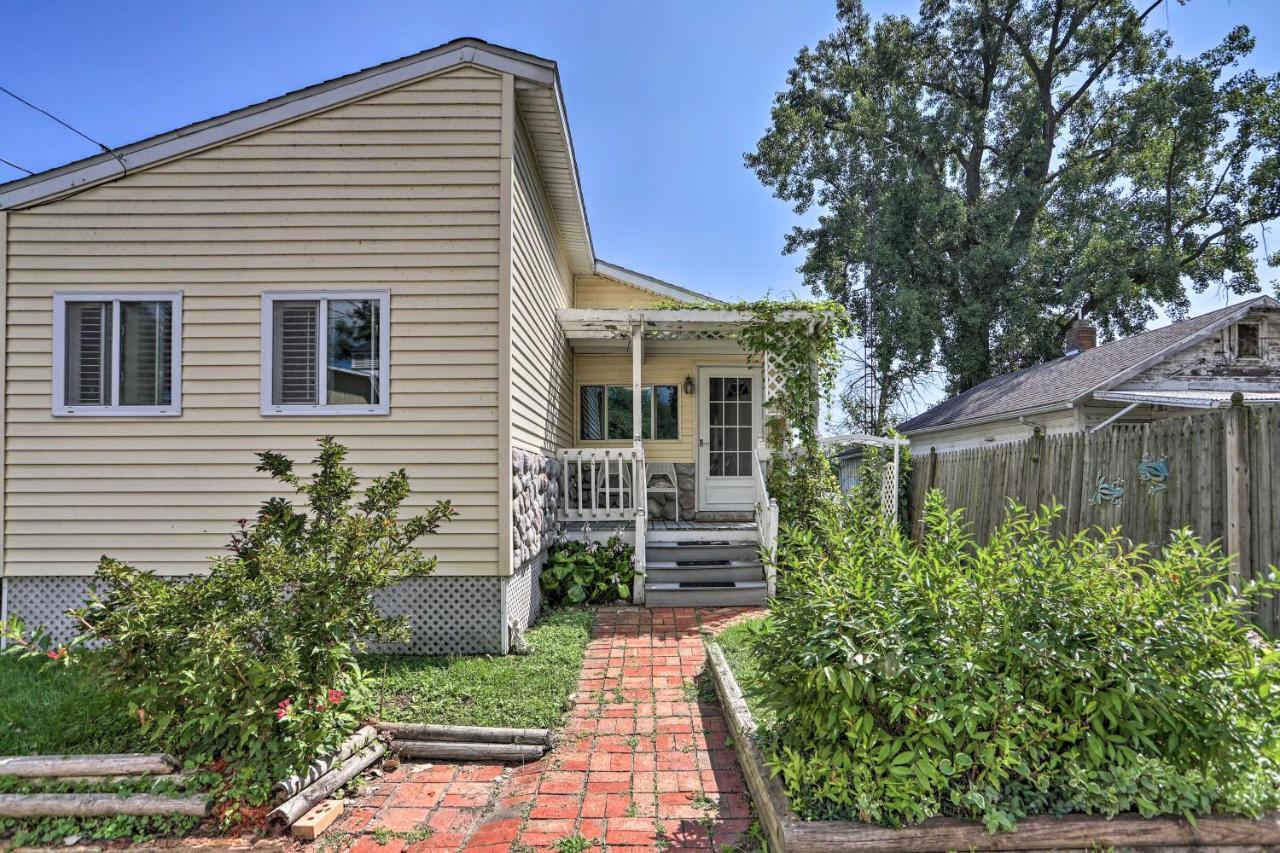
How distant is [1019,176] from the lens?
16.9 meters

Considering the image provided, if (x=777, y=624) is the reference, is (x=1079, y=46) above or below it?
above

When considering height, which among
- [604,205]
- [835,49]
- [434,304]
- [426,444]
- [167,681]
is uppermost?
[835,49]

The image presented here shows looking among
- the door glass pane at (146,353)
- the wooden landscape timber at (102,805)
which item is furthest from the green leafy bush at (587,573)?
the wooden landscape timber at (102,805)

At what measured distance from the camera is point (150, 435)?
557cm

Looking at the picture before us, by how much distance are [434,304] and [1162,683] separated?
5.14 metres

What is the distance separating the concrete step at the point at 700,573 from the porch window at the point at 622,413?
114 inches

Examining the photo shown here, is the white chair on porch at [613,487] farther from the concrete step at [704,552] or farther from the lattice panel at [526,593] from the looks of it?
the lattice panel at [526,593]

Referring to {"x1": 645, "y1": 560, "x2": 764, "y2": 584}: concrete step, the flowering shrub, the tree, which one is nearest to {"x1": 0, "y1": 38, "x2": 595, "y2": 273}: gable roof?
the flowering shrub

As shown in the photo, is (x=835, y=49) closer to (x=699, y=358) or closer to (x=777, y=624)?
(x=699, y=358)

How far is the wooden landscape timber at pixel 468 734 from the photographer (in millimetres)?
3639

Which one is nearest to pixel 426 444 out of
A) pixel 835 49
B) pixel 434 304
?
pixel 434 304

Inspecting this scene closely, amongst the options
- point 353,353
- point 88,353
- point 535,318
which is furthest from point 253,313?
point 535,318

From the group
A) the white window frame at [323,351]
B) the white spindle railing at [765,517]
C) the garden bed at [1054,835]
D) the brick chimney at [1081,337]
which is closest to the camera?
the garden bed at [1054,835]

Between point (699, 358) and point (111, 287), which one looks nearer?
point (111, 287)
